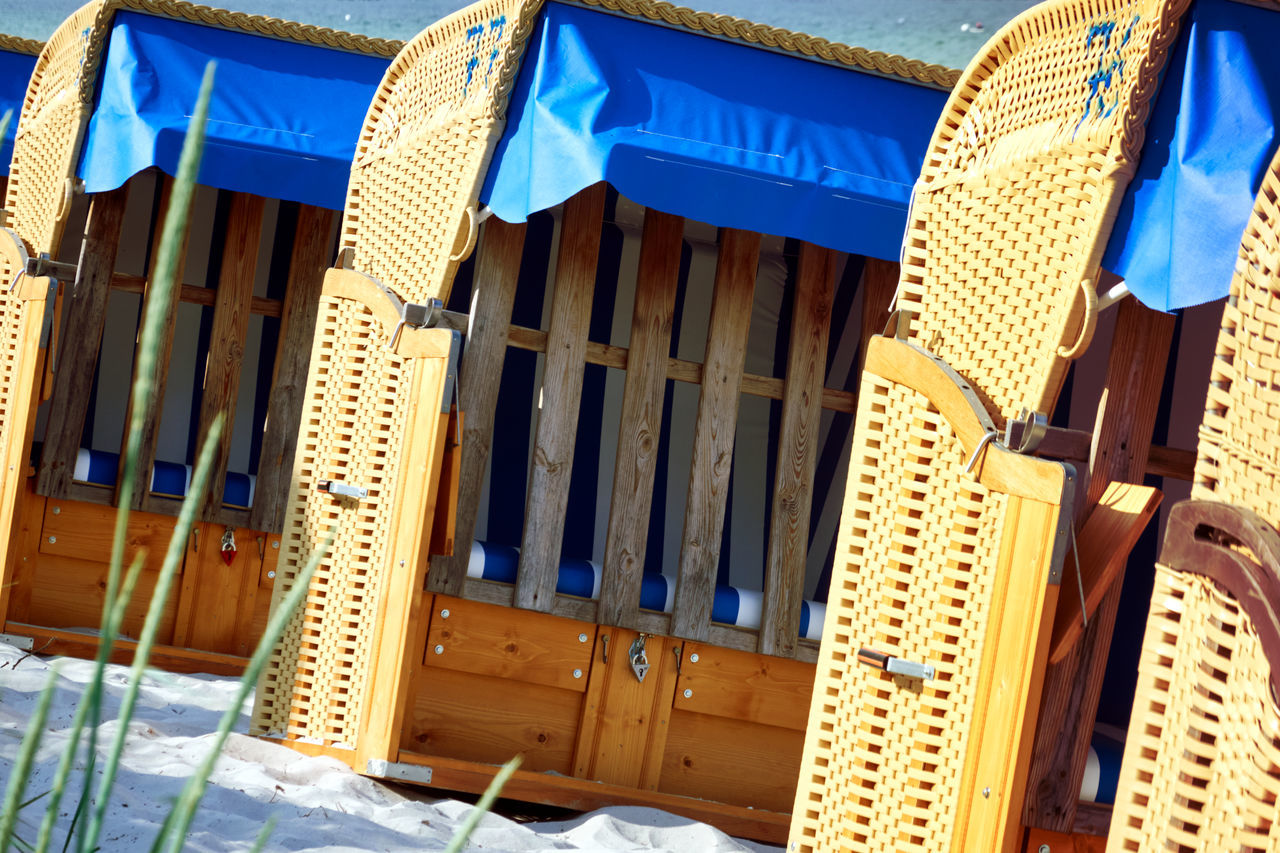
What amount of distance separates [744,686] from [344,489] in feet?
5.80

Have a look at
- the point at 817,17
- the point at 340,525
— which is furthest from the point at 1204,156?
the point at 817,17

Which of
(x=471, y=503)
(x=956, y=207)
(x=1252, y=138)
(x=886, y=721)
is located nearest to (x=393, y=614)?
(x=471, y=503)

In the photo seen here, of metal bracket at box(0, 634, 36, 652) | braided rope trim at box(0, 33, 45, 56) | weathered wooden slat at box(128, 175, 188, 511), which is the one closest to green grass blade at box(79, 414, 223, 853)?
weathered wooden slat at box(128, 175, 188, 511)

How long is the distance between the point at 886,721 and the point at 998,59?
6.37ft

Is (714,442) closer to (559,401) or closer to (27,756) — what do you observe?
(559,401)

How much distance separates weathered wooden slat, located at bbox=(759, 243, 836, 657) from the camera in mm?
4957

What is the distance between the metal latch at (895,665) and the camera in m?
3.34

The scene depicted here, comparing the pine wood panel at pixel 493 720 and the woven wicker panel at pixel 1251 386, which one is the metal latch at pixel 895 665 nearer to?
the woven wicker panel at pixel 1251 386

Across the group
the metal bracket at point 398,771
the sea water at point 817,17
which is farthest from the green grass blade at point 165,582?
the sea water at point 817,17

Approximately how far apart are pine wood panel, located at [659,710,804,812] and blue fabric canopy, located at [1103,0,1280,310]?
2.69m

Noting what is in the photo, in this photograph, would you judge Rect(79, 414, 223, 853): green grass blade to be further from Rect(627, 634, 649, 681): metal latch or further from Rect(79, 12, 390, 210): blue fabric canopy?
Rect(79, 12, 390, 210): blue fabric canopy

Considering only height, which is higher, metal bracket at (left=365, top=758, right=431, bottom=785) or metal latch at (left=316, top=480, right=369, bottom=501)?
metal latch at (left=316, top=480, right=369, bottom=501)

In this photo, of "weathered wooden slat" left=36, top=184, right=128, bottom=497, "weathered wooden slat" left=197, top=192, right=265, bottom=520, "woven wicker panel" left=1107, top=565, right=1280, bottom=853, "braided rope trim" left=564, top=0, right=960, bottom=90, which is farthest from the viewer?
"weathered wooden slat" left=197, top=192, right=265, bottom=520

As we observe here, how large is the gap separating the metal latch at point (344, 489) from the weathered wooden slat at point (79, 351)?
1.99 metres
